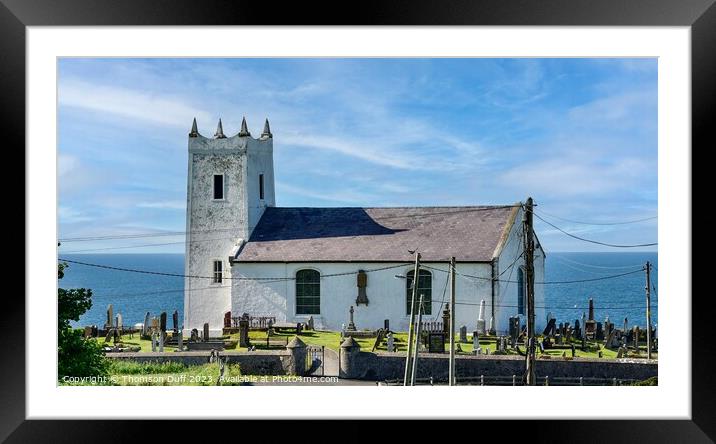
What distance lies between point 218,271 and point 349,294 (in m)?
4.39

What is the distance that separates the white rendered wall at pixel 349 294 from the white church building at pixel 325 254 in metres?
0.03

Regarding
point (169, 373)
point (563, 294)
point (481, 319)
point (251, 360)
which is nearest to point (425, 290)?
point (481, 319)

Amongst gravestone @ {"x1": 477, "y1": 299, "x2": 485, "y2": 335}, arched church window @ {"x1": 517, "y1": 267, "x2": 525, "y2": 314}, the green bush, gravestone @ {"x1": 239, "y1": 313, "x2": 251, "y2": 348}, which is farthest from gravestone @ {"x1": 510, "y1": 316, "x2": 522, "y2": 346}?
the green bush

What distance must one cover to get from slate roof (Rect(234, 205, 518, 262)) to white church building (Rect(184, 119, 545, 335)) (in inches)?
1.2

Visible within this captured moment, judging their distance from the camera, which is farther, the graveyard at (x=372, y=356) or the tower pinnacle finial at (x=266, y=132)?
the tower pinnacle finial at (x=266, y=132)

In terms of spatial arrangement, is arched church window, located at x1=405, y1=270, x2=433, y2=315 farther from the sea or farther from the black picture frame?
the black picture frame

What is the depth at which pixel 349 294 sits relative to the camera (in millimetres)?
20609

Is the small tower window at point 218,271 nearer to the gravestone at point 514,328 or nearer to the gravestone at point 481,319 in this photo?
the gravestone at point 481,319

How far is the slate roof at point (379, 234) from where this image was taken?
20.4 m

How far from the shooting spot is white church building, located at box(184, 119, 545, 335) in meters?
20.2

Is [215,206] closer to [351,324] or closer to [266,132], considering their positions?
[266,132]

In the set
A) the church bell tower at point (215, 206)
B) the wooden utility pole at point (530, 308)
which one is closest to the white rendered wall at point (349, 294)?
the church bell tower at point (215, 206)
